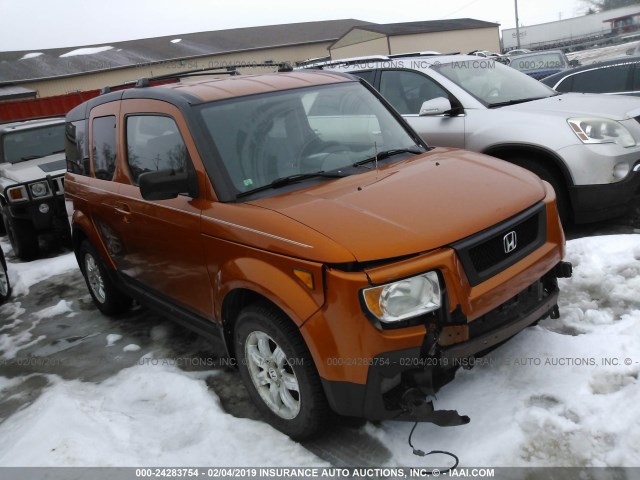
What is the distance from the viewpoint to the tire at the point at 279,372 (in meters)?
2.68

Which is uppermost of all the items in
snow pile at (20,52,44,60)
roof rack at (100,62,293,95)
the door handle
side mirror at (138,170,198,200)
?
snow pile at (20,52,44,60)

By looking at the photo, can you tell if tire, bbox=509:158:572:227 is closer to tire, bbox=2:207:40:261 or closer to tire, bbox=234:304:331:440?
tire, bbox=234:304:331:440

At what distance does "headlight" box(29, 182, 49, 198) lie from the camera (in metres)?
7.09

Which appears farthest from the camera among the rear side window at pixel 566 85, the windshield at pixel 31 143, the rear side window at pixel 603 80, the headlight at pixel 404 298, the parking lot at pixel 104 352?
the rear side window at pixel 566 85

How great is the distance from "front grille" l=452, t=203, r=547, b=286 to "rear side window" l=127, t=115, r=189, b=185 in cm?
174

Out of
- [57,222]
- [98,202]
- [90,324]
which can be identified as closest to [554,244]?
[98,202]

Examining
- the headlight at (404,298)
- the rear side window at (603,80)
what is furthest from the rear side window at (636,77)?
the headlight at (404,298)

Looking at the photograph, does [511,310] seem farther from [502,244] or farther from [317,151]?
[317,151]

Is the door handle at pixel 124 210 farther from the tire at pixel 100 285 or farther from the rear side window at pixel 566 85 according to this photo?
the rear side window at pixel 566 85

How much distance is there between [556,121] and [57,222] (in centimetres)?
624

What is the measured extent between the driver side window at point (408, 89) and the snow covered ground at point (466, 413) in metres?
2.94

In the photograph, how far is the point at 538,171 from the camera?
5.13 m

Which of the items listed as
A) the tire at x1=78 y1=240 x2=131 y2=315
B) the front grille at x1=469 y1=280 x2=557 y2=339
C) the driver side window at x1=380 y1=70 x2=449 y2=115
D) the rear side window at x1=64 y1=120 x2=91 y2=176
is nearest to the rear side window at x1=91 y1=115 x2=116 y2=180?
the rear side window at x1=64 y1=120 x2=91 y2=176

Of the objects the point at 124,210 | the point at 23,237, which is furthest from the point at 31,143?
the point at 124,210
